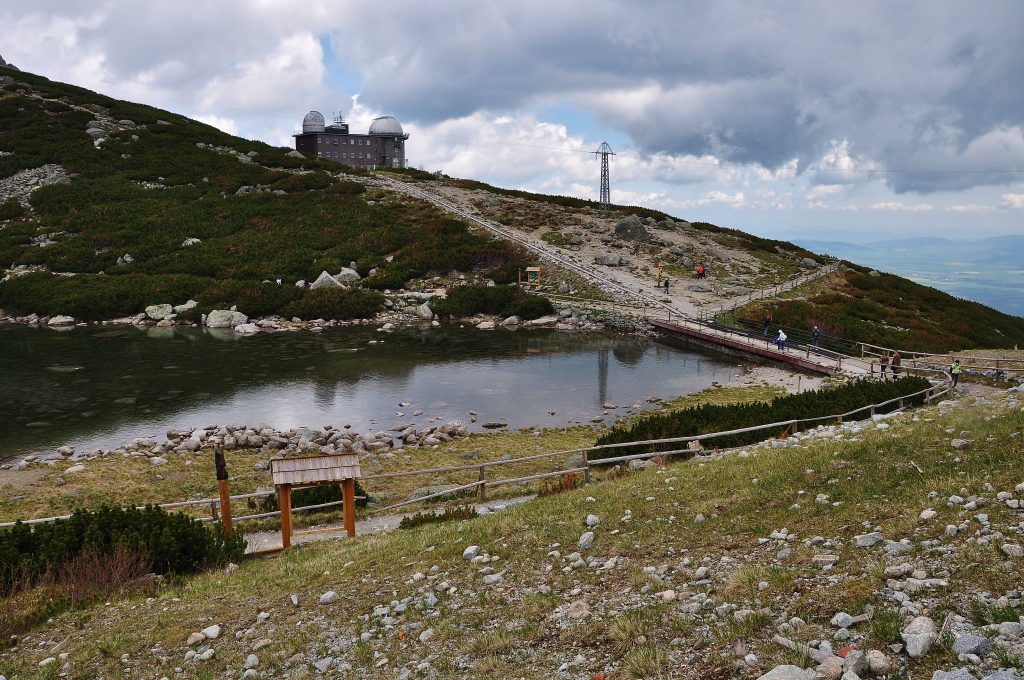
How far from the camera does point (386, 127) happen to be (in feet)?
468

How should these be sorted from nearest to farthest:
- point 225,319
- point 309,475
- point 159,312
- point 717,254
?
point 309,475 < point 225,319 < point 159,312 < point 717,254

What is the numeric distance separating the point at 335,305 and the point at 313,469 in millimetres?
42072

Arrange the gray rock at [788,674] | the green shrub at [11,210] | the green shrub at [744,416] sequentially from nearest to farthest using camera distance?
the gray rock at [788,674], the green shrub at [744,416], the green shrub at [11,210]

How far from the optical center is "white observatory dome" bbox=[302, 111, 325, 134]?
13900 cm

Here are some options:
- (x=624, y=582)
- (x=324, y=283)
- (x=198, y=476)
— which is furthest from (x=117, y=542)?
(x=324, y=283)

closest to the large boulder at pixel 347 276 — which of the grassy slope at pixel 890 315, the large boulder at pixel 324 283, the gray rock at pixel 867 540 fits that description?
the large boulder at pixel 324 283

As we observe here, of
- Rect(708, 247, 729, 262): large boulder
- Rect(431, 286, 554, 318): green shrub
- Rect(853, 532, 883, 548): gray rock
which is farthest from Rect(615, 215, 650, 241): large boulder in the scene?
Rect(853, 532, 883, 548): gray rock

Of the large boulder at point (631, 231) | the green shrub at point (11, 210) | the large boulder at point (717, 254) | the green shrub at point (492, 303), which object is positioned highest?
the green shrub at point (11, 210)

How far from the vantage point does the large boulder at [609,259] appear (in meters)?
65.9

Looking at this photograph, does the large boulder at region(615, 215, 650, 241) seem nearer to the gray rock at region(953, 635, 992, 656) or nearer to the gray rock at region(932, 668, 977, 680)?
the gray rock at region(953, 635, 992, 656)

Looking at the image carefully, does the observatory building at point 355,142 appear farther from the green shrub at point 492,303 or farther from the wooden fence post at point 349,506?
the wooden fence post at point 349,506

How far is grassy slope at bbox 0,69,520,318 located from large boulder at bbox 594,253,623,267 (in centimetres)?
846

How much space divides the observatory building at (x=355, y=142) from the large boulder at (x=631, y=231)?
3047 inches

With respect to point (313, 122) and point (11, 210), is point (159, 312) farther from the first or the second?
point (313, 122)
